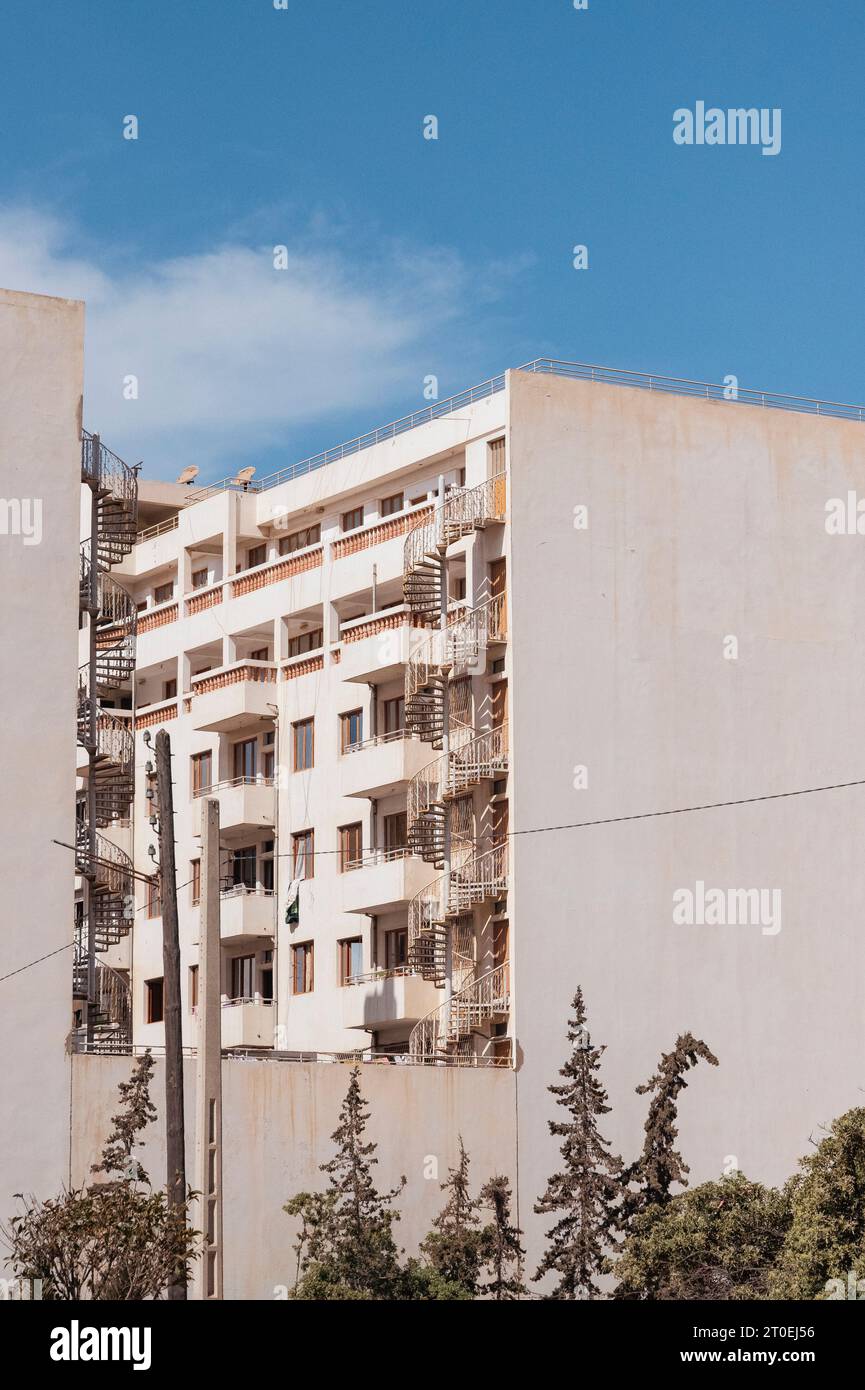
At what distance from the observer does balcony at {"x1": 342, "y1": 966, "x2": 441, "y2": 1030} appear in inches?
1969

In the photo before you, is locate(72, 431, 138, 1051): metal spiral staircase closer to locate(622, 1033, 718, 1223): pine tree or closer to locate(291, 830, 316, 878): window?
locate(291, 830, 316, 878): window

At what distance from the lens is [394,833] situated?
175ft

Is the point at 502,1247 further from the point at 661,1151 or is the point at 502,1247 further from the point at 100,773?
the point at 100,773

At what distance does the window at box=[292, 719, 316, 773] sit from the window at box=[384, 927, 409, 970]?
5.58 m

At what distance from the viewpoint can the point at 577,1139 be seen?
137 ft

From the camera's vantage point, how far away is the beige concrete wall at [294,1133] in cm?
4078

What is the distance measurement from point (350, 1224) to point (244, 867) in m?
18.8

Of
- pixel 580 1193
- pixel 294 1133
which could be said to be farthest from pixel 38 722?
pixel 580 1193

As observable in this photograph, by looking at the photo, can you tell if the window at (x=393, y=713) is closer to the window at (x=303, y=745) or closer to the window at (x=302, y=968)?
the window at (x=303, y=745)

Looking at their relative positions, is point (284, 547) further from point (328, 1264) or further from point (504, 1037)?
point (328, 1264)

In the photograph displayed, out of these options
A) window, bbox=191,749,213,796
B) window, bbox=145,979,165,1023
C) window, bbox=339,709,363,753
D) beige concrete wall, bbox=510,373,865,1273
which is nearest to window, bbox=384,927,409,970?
window, bbox=339,709,363,753

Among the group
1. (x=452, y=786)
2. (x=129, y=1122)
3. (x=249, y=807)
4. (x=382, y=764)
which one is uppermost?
(x=382, y=764)

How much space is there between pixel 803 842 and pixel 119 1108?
18.0 meters
